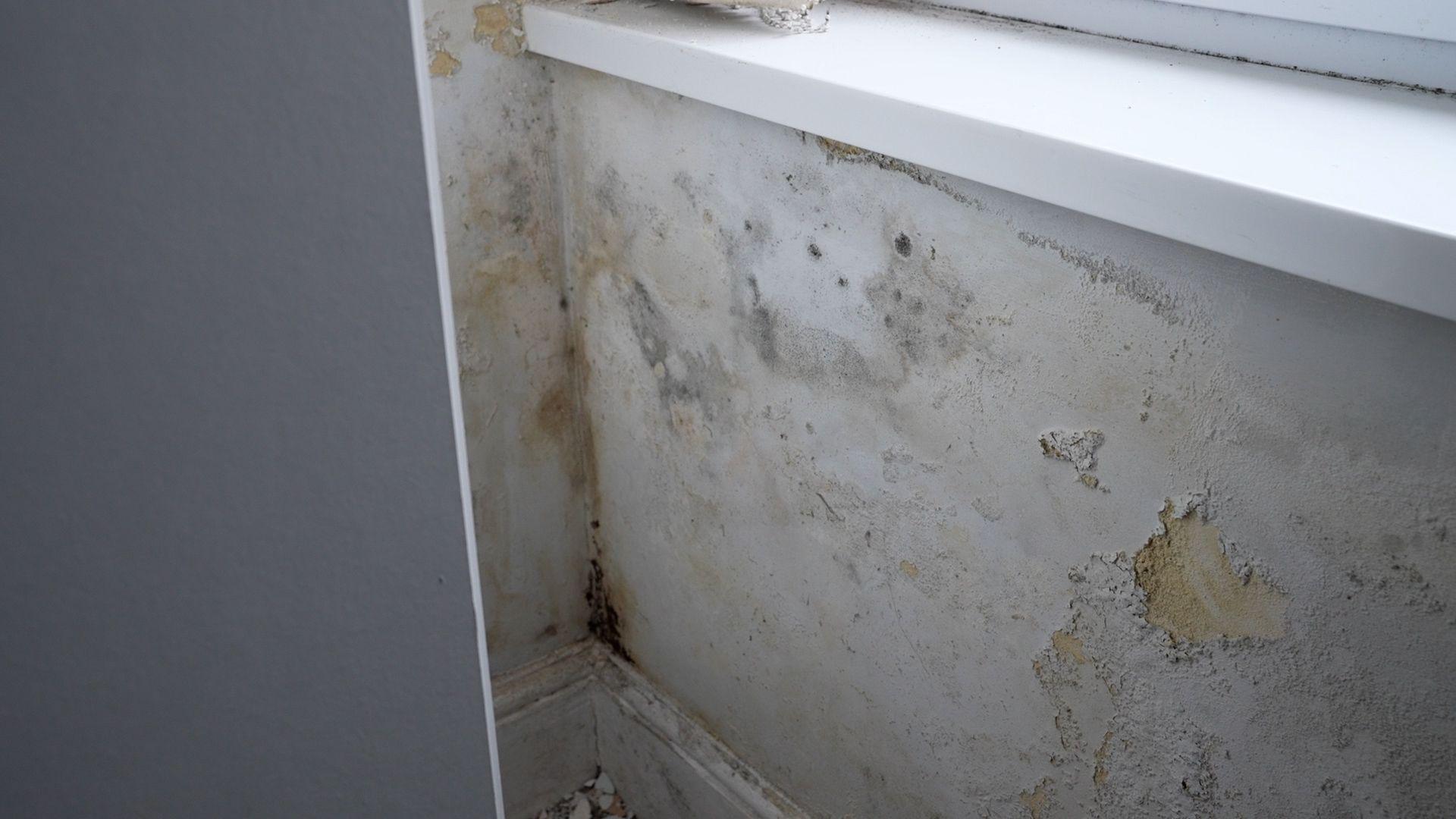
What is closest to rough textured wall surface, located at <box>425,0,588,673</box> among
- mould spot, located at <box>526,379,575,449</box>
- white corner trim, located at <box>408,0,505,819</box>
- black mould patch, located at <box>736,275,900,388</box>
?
mould spot, located at <box>526,379,575,449</box>

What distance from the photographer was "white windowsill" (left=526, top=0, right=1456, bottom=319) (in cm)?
70

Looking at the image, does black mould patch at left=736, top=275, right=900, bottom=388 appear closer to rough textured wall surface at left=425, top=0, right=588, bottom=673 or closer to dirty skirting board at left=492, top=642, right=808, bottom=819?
rough textured wall surface at left=425, top=0, right=588, bottom=673

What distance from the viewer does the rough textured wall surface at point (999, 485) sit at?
0.78 metres

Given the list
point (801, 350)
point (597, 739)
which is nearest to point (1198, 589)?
point (801, 350)

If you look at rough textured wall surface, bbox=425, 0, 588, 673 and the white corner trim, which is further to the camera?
rough textured wall surface, bbox=425, 0, 588, 673

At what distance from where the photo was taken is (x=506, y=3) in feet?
4.53

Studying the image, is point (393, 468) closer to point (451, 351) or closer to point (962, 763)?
point (451, 351)

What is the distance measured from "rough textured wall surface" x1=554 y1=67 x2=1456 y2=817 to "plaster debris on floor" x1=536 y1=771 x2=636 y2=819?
1.00ft

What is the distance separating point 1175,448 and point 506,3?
39.6 inches

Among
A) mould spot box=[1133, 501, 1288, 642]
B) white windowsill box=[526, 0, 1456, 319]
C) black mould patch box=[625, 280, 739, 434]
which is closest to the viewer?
white windowsill box=[526, 0, 1456, 319]

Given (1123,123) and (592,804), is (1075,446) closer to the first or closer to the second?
(1123,123)

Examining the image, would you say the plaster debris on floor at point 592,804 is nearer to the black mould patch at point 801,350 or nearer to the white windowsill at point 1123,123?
the black mould patch at point 801,350

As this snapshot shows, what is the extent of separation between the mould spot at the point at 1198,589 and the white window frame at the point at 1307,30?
1.45ft

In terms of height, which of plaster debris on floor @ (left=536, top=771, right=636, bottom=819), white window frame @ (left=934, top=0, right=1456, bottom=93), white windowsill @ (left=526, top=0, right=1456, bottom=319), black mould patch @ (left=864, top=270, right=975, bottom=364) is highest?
white window frame @ (left=934, top=0, right=1456, bottom=93)
